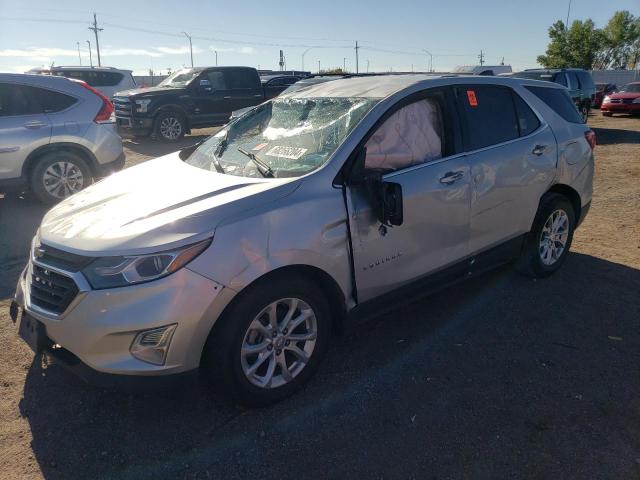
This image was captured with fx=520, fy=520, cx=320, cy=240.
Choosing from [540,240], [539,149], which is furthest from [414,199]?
[540,240]

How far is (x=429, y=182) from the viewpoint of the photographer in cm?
341

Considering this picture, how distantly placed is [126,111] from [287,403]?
41.2 feet

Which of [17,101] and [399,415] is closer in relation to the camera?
[399,415]

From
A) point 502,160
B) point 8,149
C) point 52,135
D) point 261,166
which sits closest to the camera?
point 261,166

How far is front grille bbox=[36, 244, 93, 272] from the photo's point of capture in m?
2.53

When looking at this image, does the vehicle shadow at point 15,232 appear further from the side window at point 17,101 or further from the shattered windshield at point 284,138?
the shattered windshield at point 284,138

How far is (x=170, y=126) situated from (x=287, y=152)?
11732 millimetres

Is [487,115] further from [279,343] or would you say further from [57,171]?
[57,171]

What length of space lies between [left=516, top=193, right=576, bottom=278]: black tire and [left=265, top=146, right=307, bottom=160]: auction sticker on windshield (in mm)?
2230

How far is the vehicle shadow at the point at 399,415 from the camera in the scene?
8.23ft

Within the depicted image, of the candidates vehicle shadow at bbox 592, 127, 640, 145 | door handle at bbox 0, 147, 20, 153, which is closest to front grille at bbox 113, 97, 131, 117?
door handle at bbox 0, 147, 20, 153

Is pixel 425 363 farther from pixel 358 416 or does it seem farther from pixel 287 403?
pixel 287 403

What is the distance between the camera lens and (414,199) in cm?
332

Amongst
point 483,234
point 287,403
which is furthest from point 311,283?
point 483,234
